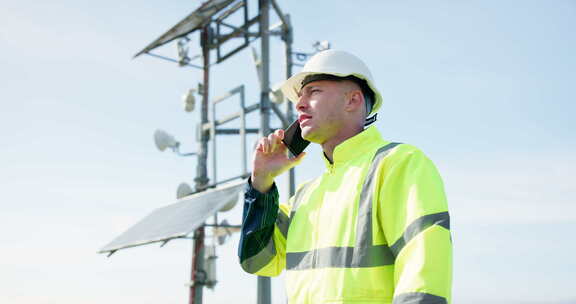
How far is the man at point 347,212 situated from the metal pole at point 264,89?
5.46 meters

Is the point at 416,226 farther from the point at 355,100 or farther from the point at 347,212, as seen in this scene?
the point at 355,100

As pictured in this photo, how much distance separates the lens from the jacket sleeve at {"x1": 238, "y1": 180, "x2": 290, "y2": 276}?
2.36m

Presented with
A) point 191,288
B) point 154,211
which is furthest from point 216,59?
point 191,288

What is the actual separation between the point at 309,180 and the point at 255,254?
1.22 ft

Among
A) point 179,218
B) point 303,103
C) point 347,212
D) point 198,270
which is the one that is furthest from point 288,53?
point 347,212

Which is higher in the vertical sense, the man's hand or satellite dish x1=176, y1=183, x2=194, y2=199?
satellite dish x1=176, y1=183, x2=194, y2=199

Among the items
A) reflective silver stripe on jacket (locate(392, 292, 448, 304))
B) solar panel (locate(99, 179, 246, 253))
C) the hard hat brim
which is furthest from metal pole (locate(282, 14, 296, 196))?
A: reflective silver stripe on jacket (locate(392, 292, 448, 304))

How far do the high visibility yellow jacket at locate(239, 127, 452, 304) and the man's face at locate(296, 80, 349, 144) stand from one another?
0.09 m

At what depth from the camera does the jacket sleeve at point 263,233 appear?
2359 millimetres

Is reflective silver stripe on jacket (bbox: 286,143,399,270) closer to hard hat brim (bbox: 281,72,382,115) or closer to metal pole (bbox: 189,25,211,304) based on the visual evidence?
hard hat brim (bbox: 281,72,382,115)

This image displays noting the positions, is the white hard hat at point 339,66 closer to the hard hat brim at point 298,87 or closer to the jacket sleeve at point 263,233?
the hard hat brim at point 298,87

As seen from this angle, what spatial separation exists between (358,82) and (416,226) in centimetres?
73

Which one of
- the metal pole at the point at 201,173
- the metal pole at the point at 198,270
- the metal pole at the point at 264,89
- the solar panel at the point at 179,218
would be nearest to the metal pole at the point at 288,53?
the metal pole at the point at 264,89

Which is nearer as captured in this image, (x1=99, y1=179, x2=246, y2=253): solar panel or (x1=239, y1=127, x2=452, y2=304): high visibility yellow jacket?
(x1=239, y1=127, x2=452, y2=304): high visibility yellow jacket
